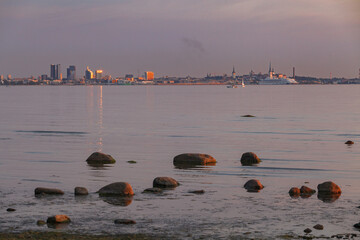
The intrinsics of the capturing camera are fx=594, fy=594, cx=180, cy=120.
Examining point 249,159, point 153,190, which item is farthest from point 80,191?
point 249,159

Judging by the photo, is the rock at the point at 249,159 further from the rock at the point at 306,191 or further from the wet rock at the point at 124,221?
the wet rock at the point at 124,221

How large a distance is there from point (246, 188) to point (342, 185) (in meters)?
4.84

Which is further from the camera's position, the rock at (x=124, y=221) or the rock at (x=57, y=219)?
the rock at (x=124, y=221)

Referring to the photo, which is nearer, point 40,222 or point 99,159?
point 40,222

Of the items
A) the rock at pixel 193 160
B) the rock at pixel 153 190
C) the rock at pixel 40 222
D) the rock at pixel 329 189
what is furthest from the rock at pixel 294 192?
the rock at pixel 40 222

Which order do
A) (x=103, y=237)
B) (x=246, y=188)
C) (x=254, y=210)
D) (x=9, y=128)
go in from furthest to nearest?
(x=9, y=128)
(x=246, y=188)
(x=254, y=210)
(x=103, y=237)

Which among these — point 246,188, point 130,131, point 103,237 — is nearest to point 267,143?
point 130,131

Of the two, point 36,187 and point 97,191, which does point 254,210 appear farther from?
point 36,187

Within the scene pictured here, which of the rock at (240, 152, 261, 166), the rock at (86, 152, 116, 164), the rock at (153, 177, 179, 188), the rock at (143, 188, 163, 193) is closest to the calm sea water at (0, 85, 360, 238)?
the rock at (143, 188, 163, 193)

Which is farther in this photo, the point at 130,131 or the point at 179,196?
the point at 130,131

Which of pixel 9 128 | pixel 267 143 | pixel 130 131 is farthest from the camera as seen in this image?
pixel 9 128

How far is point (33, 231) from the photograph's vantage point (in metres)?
18.7

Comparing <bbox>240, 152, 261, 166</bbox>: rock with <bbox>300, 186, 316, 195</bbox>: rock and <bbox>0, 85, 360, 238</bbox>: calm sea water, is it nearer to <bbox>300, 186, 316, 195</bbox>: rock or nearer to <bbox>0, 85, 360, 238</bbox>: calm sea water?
<bbox>0, 85, 360, 238</bbox>: calm sea water

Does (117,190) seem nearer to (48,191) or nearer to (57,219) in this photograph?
(48,191)
